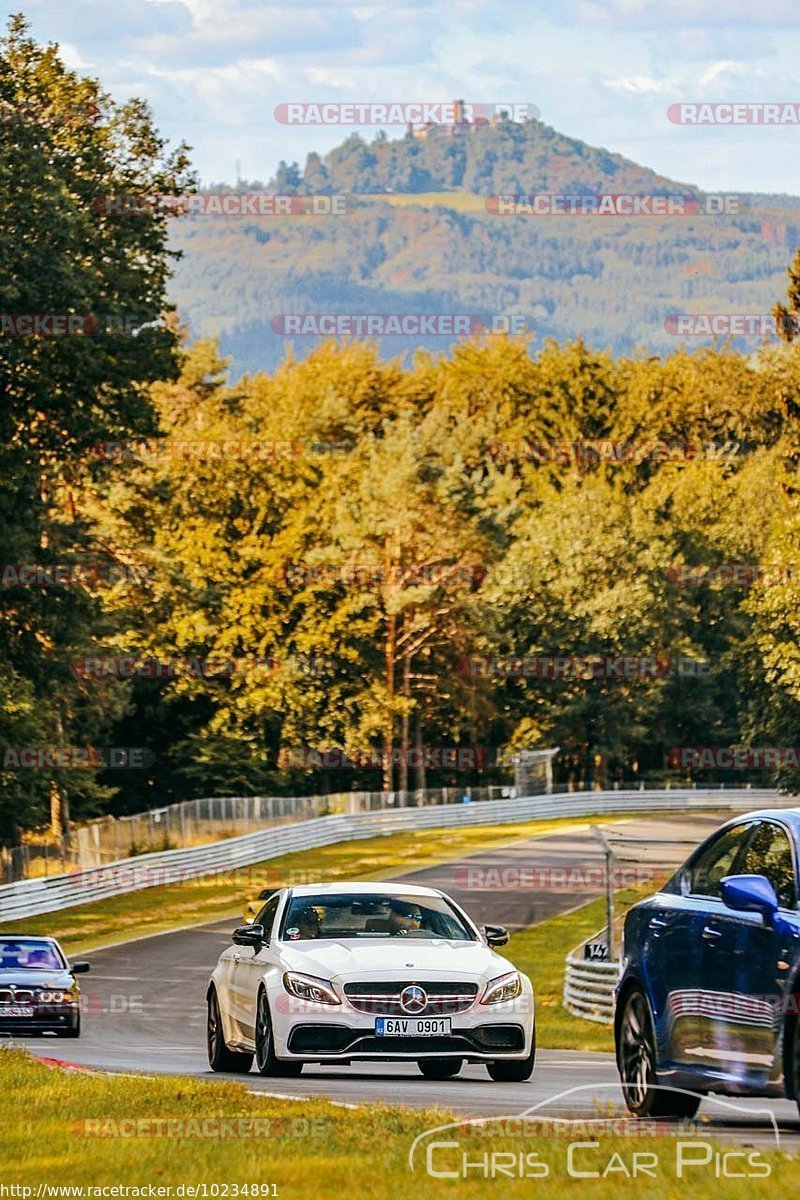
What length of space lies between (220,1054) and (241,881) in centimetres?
4613

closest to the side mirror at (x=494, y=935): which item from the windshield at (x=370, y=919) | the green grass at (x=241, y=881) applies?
the windshield at (x=370, y=919)

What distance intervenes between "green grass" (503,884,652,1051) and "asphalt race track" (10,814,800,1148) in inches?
34.7

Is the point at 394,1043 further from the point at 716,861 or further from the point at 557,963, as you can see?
the point at 557,963

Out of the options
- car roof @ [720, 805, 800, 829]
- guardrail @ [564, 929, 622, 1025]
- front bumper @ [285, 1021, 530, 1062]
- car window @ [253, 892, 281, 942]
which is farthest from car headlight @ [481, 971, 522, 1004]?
guardrail @ [564, 929, 622, 1025]

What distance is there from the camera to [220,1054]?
16.9 metres

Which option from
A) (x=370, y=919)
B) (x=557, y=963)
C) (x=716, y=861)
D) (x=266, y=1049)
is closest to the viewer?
(x=716, y=861)

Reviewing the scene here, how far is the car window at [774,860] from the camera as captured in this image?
1030 centimetres

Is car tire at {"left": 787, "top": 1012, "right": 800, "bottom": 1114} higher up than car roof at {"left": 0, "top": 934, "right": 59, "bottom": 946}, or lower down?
higher up

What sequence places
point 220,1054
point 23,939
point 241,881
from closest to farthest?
point 220,1054, point 23,939, point 241,881

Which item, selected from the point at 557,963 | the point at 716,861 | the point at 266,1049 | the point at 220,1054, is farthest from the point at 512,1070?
the point at 557,963

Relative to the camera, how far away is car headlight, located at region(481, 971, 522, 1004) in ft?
49.6

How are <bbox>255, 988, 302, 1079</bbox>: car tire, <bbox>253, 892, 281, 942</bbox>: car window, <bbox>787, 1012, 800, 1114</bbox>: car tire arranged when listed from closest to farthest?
1. <bbox>787, 1012, 800, 1114</bbox>: car tire
2. <bbox>255, 988, 302, 1079</bbox>: car tire
3. <bbox>253, 892, 281, 942</bbox>: car window

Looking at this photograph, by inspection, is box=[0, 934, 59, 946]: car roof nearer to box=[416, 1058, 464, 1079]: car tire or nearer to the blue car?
box=[416, 1058, 464, 1079]: car tire

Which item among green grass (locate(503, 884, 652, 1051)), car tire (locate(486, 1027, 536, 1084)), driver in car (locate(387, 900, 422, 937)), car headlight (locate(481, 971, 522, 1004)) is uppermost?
driver in car (locate(387, 900, 422, 937))
